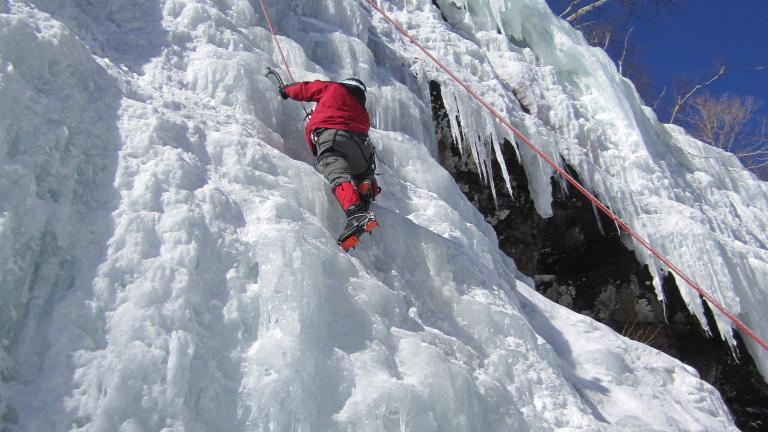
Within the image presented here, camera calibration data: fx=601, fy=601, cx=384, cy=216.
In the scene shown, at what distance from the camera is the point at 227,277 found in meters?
2.46

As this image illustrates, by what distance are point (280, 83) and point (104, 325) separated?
2.19 m

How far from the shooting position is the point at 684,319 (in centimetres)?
644

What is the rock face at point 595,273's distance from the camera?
251 inches

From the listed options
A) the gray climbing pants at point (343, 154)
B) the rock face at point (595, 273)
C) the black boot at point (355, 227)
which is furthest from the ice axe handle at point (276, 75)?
the rock face at point (595, 273)

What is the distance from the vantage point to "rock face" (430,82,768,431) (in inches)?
251

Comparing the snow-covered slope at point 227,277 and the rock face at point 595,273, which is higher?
the snow-covered slope at point 227,277

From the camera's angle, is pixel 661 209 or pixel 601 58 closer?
pixel 661 209

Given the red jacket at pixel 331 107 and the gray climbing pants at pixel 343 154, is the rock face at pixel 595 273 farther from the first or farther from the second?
the gray climbing pants at pixel 343 154

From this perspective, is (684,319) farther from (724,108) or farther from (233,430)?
(724,108)

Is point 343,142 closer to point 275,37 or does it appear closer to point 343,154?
point 343,154

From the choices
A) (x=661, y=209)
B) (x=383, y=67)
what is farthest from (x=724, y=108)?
(x=383, y=67)

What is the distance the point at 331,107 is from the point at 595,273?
171 inches

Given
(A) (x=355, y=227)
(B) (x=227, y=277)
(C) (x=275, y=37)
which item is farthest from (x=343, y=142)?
(C) (x=275, y=37)

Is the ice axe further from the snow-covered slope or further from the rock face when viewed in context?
the rock face
